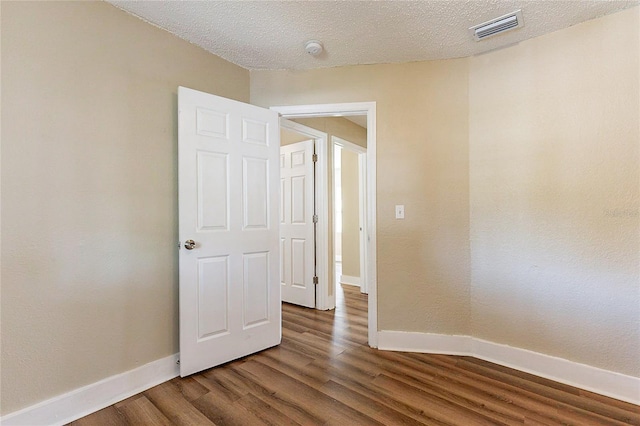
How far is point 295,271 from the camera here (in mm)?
3650

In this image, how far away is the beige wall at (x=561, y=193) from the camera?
178 cm

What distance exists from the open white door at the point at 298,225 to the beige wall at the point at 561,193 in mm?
1762

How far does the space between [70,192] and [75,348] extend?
2.83ft

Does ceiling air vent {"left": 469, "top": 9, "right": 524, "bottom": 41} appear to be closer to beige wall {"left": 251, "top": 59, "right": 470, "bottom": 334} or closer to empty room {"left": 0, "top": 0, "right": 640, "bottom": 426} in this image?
empty room {"left": 0, "top": 0, "right": 640, "bottom": 426}

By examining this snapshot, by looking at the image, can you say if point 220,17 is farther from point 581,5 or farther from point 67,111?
point 581,5

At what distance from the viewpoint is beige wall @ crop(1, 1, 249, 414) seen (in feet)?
4.81

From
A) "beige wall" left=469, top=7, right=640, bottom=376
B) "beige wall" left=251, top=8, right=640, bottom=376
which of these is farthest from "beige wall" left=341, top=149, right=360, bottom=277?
"beige wall" left=469, top=7, right=640, bottom=376

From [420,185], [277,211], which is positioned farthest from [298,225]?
[420,185]

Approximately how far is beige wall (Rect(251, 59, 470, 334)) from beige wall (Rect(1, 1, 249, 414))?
55.1 inches

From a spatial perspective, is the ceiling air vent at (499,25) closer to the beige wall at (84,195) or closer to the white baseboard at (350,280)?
the beige wall at (84,195)

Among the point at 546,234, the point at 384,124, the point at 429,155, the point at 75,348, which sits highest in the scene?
the point at 384,124

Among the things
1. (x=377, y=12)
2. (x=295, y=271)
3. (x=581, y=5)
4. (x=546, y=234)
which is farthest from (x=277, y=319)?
(x=581, y=5)

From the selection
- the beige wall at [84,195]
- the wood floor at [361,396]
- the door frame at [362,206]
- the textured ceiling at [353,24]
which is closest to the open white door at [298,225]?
the door frame at [362,206]

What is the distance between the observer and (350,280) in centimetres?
476
